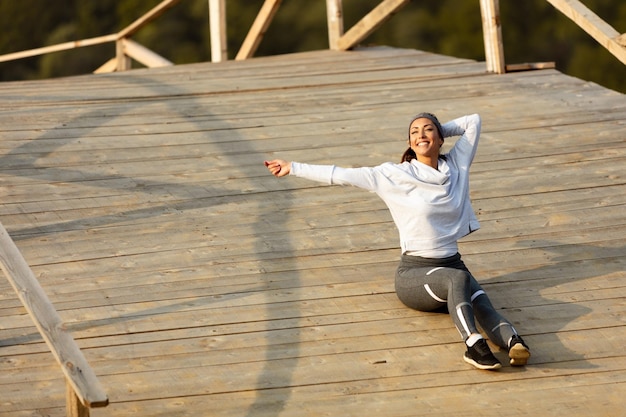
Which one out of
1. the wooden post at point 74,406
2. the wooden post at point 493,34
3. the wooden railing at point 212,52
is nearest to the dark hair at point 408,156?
the wooden railing at point 212,52

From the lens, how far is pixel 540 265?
477 centimetres

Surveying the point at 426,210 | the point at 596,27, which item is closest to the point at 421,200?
the point at 426,210

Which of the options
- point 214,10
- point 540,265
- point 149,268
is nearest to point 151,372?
point 149,268

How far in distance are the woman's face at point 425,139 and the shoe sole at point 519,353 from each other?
819 mm

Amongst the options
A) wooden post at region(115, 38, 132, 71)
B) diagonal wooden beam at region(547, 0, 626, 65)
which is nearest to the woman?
diagonal wooden beam at region(547, 0, 626, 65)

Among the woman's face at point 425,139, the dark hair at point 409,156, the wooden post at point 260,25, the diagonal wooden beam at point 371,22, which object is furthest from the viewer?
the wooden post at point 260,25

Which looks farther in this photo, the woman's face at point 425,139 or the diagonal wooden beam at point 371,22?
the diagonal wooden beam at point 371,22

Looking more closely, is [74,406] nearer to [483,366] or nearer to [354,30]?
[483,366]

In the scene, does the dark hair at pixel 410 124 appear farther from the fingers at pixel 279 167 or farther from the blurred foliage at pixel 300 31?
the blurred foliage at pixel 300 31

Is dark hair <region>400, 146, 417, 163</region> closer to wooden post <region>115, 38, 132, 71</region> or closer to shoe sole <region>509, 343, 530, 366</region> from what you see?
shoe sole <region>509, 343, 530, 366</region>

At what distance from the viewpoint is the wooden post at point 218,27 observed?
8.66m

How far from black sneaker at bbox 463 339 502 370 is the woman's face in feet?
2.52

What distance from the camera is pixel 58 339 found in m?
3.29

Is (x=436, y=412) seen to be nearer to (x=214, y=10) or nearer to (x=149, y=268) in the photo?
(x=149, y=268)
